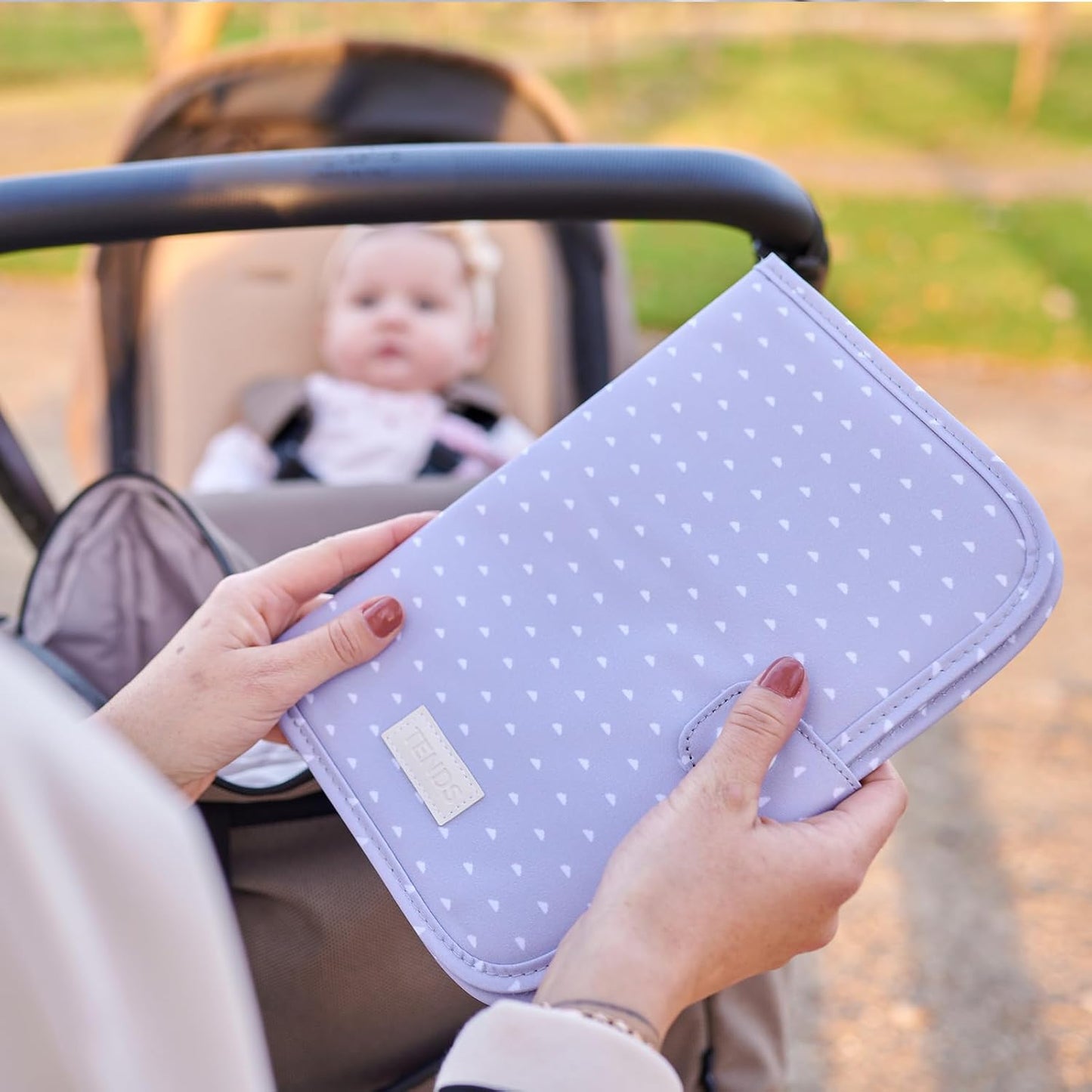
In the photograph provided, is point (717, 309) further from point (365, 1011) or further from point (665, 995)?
point (365, 1011)

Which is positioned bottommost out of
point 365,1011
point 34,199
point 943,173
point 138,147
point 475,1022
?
point 943,173

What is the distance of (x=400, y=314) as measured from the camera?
1645mm

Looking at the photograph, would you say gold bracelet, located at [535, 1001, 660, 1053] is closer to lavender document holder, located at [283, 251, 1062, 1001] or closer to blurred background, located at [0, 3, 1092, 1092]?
lavender document holder, located at [283, 251, 1062, 1001]

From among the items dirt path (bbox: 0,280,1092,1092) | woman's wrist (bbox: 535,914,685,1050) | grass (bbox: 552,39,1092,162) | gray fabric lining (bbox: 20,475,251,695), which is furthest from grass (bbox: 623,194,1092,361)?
woman's wrist (bbox: 535,914,685,1050)

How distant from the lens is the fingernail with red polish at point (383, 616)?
718 millimetres

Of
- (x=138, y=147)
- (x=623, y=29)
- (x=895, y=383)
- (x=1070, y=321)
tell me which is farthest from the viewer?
(x=623, y=29)

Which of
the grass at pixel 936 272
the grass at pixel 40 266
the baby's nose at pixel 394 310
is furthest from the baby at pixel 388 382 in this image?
the grass at pixel 40 266

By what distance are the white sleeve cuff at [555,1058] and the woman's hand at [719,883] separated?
0.9 inches

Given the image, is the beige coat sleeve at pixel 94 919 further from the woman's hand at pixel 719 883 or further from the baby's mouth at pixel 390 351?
the baby's mouth at pixel 390 351

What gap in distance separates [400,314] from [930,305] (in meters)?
3.10

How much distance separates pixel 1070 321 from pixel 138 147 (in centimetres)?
347

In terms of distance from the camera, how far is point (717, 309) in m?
0.75

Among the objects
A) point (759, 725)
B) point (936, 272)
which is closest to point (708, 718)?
point (759, 725)

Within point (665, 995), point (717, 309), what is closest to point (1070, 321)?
point (717, 309)
